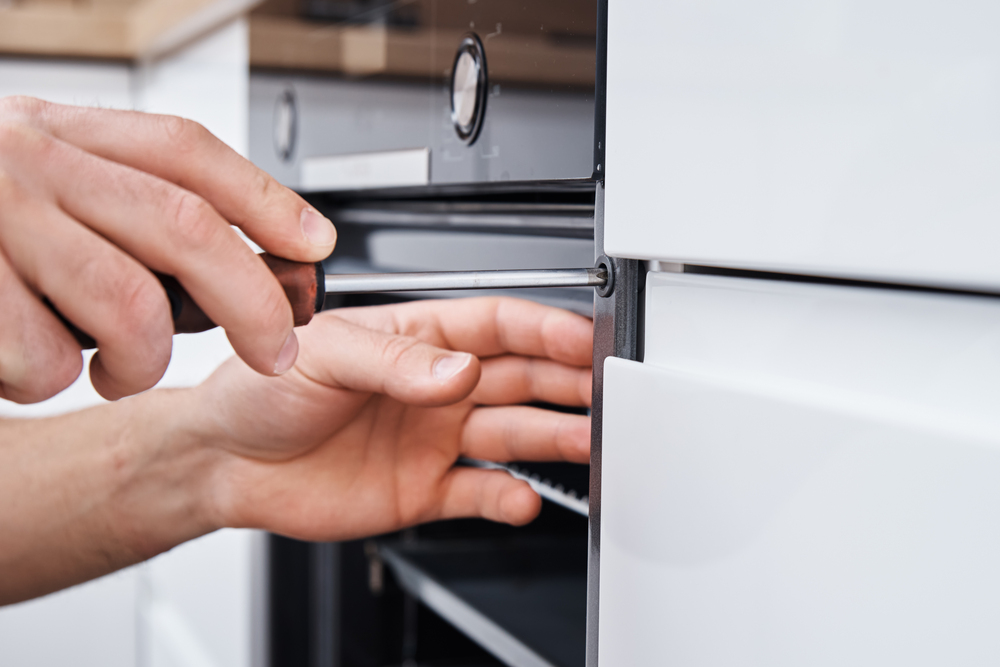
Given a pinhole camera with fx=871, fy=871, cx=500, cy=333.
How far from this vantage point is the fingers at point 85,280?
259mm

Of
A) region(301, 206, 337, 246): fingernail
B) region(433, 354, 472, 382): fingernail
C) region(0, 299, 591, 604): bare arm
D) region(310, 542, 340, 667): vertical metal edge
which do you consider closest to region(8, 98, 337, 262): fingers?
region(301, 206, 337, 246): fingernail

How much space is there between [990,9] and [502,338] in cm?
34

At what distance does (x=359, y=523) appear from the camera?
0.58m

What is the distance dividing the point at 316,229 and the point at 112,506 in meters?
0.38

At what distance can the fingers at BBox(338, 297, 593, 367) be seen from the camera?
464mm

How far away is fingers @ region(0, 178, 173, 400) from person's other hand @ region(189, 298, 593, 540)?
189 millimetres

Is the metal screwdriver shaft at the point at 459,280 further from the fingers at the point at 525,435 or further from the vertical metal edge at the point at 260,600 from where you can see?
the vertical metal edge at the point at 260,600

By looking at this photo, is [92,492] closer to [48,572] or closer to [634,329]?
[48,572]

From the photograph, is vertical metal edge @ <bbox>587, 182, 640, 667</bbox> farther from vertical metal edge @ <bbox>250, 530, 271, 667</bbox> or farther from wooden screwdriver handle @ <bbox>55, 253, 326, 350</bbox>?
vertical metal edge @ <bbox>250, 530, 271, 667</bbox>

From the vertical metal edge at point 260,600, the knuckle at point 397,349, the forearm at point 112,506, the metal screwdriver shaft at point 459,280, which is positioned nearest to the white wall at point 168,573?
the vertical metal edge at point 260,600

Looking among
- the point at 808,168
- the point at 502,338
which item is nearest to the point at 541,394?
the point at 502,338

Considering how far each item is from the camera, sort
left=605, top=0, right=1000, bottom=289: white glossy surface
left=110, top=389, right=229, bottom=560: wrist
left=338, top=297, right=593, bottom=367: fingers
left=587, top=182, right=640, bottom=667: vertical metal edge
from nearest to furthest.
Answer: left=605, top=0, right=1000, bottom=289: white glossy surface → left=587, top=182, right=640, bottom=667: vertical metal edge → left=338, top=297, right=593, bottom=367: fingers → left=110, top=389, right=229, bottom=560: wrist

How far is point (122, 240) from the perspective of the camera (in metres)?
0.27

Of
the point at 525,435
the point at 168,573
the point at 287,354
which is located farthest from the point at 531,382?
the point at 168,573
